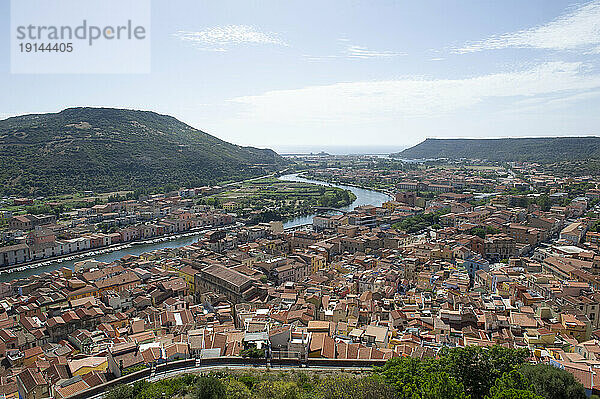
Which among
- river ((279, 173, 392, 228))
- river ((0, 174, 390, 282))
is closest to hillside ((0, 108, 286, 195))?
river ((279, 173, 392, 228))

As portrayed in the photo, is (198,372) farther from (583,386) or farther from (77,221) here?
(77,221)

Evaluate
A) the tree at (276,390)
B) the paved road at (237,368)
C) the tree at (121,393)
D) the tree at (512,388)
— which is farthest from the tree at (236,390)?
the tree at (512,388)

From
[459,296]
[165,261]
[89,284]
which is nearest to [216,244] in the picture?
[165,261]

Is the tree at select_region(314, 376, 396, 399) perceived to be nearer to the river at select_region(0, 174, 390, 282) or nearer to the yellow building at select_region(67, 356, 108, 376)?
the yellow building at select_region(67, 356, 108, 376)

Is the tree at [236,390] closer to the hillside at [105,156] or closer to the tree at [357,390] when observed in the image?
the tree at [357,390]

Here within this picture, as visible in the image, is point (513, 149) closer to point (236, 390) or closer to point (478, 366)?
point (478, 366)
